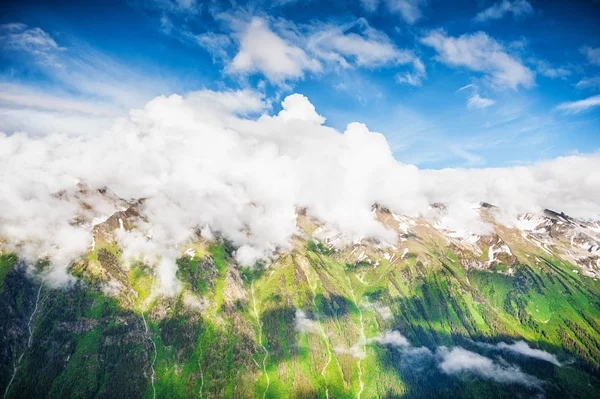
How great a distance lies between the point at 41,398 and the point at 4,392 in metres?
20.6

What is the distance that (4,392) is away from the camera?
19462cm

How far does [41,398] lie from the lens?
652ft
